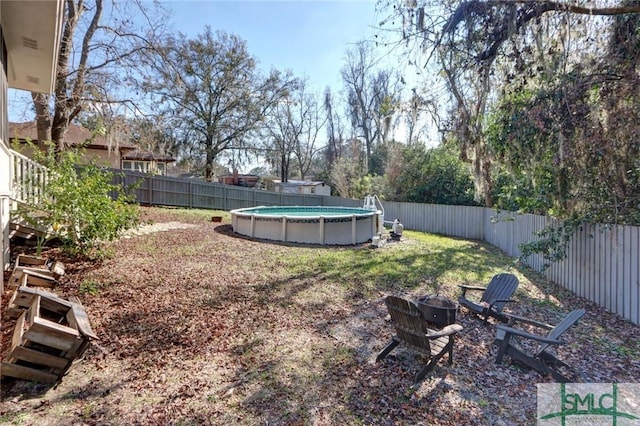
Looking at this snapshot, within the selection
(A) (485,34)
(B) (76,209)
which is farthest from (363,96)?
(B) (76,209)

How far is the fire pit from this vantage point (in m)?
4.38

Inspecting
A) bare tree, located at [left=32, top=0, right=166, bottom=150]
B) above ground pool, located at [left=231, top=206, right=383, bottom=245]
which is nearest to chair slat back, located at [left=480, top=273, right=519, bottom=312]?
above ground pool, located at [left=231, top=206, right=383, bottom=245]

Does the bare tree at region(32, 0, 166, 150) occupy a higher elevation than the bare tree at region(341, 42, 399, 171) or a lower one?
lower

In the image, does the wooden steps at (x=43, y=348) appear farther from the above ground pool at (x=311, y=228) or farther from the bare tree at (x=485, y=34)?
the above ground pool at (x=311, y=228)

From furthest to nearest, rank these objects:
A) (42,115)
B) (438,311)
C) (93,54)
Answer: (93,54) → (42,115) → (438,311)

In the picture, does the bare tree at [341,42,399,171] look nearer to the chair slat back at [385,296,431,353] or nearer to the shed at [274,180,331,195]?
the shed at [274,180,331,195]

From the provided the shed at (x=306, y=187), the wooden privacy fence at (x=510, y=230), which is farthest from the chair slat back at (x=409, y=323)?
the shed at (x=306, y=187)

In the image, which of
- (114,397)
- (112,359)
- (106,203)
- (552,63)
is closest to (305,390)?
(114,397)

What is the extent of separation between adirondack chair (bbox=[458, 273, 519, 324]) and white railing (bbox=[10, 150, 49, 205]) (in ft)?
24.9

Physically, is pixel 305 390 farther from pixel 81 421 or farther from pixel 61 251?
pixel 61 251

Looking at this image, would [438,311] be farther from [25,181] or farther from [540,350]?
[25,181]

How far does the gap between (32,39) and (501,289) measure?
8469 mm

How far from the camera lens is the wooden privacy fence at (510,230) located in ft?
16.5

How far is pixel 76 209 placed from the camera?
5.71m
